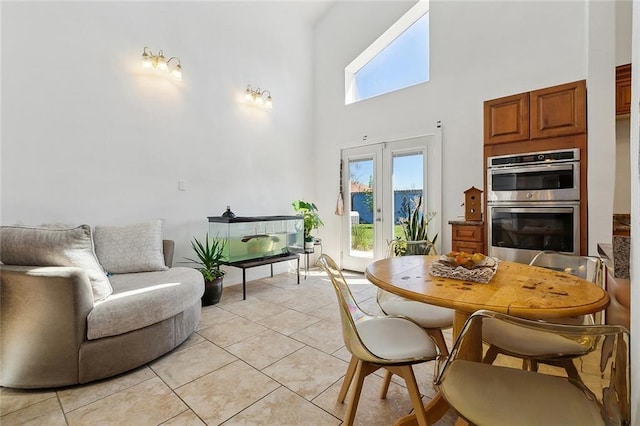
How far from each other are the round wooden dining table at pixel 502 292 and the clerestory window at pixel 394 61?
3187mm

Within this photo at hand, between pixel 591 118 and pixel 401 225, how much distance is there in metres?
2.23

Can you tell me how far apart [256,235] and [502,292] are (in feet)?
9.45

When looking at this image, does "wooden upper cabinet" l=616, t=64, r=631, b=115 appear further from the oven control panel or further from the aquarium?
the aquarium

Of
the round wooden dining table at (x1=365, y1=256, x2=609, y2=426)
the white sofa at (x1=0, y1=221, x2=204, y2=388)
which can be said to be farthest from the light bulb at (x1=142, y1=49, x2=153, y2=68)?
the round wooden dining table at (x1=365, y1=256, x2=609, y2=426)

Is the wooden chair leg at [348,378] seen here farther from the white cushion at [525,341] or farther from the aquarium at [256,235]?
the aquarium at [256,235]

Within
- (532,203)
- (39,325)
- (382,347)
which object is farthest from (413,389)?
(532,203)

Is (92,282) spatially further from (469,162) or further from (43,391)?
(469,162)

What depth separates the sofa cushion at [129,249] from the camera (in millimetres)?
2535

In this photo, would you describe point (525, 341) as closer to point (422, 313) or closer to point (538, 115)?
point (422, 313)

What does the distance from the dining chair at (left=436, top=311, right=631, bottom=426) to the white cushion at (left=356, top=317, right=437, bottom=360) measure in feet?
0.65

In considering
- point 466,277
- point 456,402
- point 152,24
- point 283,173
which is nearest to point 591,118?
point 466,277

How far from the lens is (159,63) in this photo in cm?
306

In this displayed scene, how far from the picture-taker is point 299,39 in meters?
4.82

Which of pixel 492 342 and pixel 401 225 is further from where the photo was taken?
pixel 401 225
